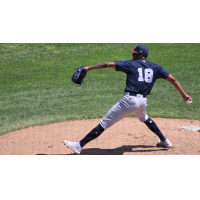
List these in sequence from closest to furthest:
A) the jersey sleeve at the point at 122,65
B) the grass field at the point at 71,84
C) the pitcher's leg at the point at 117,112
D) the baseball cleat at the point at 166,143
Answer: the jersey sleeve at the point at 122,65, the pitcher's leg at the point at 117,112, the baseball cleat at the point at 166,143, the grass field at the point at 71,84

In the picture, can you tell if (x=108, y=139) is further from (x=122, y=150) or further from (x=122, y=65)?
(x=122, y=65)

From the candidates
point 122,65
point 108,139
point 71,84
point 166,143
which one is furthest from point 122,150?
point 71,84

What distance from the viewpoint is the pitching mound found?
18.5 feet

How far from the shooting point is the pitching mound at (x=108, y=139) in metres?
5.64

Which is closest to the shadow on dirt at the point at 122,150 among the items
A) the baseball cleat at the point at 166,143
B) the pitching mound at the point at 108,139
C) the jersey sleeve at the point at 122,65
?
the pitching mound at the point at 108,139

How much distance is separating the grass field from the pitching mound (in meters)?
0.54

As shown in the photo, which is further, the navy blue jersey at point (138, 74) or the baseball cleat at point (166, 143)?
the baseball cleat at point (166, 143)

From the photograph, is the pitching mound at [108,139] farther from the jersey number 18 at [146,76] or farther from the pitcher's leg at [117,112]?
the jersey number 18 at [146,76]

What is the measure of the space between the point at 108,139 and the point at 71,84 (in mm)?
5120

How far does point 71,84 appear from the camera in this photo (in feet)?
36.0

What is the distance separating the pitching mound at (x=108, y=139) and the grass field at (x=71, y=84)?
1.76ft

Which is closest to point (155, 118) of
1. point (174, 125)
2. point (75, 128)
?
point (174, 125)

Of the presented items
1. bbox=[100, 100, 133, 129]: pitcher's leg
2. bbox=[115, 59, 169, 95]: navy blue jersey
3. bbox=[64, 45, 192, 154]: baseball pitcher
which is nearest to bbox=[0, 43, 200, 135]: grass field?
bbox=[100, 100, 133, 129]: pitcher's leg

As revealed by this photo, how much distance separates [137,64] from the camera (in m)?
5.00
